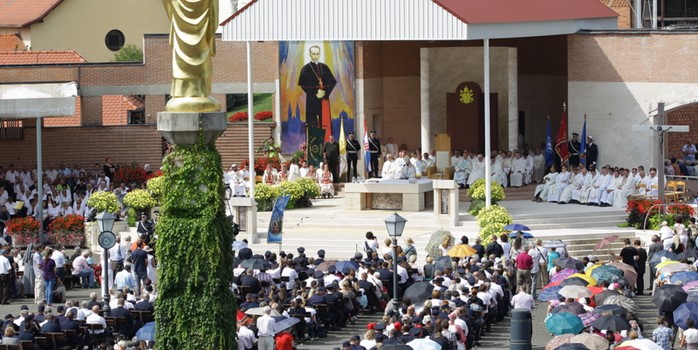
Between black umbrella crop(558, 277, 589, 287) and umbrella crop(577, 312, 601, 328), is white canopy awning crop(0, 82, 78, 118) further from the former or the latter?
umbrella crop(577, 312, 601, 328)

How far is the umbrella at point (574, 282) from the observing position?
30.4 m

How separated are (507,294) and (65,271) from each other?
33.8 ft

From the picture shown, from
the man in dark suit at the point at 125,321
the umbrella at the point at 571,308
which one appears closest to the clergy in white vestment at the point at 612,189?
the umbrella at the point at 571,308

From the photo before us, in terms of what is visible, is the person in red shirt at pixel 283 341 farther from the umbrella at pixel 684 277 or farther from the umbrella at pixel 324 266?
the umbrella at pixel 684 277

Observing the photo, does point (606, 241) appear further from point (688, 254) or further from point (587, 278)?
point (587, 278)

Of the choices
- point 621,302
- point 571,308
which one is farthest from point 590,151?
point 571,308

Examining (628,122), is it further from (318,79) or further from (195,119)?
(195,119)

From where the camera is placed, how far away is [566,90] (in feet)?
167

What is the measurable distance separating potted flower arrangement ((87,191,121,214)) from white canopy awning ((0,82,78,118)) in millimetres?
3338

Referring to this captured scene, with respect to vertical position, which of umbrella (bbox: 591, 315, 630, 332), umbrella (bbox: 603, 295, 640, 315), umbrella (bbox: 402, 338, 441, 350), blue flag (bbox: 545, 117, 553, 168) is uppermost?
blue flag (bbox: 545, 117, 553, 168)

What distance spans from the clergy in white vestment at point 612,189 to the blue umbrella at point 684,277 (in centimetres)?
1324

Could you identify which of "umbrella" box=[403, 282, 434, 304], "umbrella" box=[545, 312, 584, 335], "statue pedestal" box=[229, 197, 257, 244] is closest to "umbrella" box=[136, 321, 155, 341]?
"umbrella" box=[403, 282, 434, 304]

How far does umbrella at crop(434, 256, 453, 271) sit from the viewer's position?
3478 cm

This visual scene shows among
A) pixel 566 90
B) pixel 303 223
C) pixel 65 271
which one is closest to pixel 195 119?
pixel 65 271
